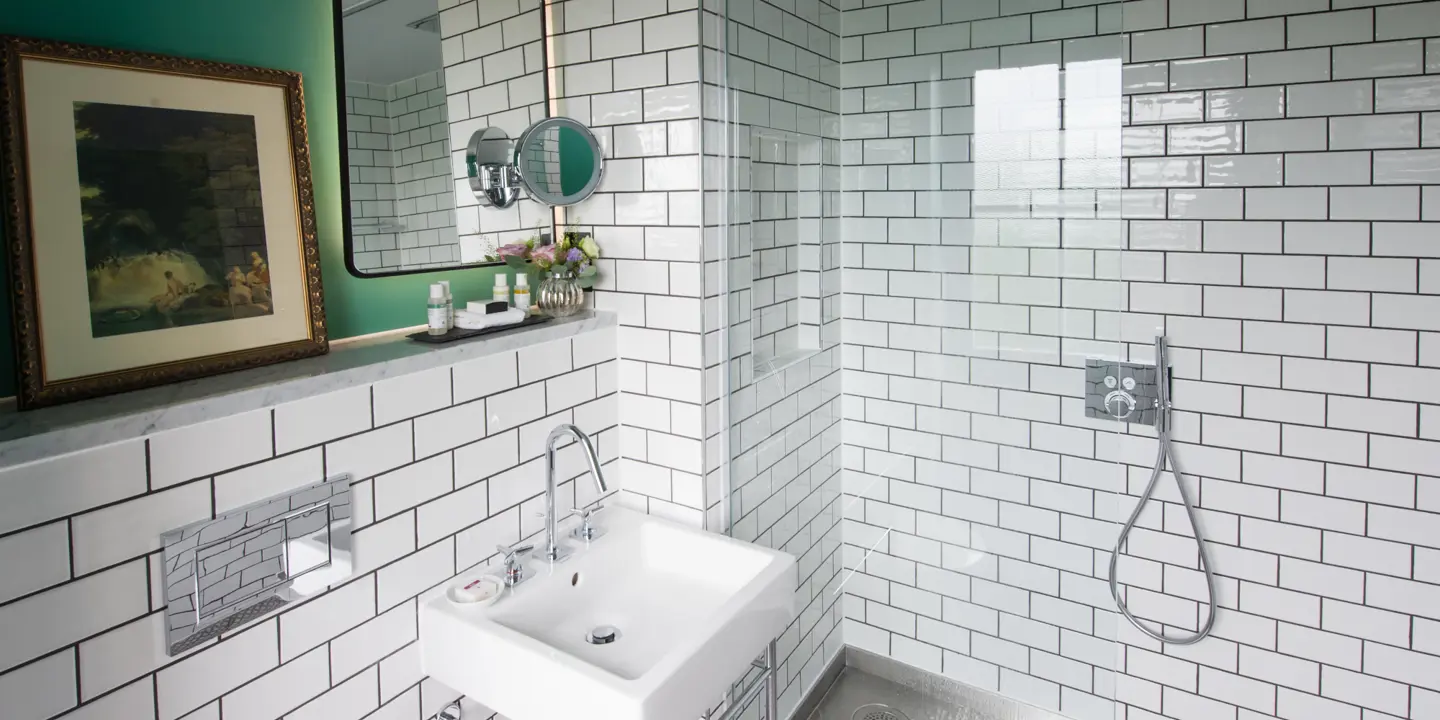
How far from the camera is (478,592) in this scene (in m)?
1.68

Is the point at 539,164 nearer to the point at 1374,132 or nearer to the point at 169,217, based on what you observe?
the point at 169,217

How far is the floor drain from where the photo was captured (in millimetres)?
2621

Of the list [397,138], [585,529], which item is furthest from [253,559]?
[397,138]

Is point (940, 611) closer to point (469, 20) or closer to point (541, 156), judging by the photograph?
point (541, 156)

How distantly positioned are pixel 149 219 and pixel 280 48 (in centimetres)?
44

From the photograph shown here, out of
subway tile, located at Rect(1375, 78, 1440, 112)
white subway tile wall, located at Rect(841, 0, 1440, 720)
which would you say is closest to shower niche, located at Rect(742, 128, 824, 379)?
white subway tile wall, located at Rect(841, 0, 1440, 720)

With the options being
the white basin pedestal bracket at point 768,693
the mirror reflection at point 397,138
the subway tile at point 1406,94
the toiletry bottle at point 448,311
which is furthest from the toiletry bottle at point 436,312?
the subway tile at point 1406,94

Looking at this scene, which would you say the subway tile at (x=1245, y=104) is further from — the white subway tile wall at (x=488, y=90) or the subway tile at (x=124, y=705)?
the subway tile at (x=124, y=705)

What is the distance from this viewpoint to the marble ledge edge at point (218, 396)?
1123mm

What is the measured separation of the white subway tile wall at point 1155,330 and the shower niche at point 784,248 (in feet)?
0.45

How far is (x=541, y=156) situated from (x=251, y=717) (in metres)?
1.32

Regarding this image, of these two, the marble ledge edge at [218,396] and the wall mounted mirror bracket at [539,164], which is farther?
the wall mounted mirror bracket at [539,164]

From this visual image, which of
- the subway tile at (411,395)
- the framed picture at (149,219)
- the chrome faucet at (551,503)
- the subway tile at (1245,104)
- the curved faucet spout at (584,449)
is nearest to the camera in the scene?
the framed picture at (149,219)

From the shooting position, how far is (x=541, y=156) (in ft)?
6.75
